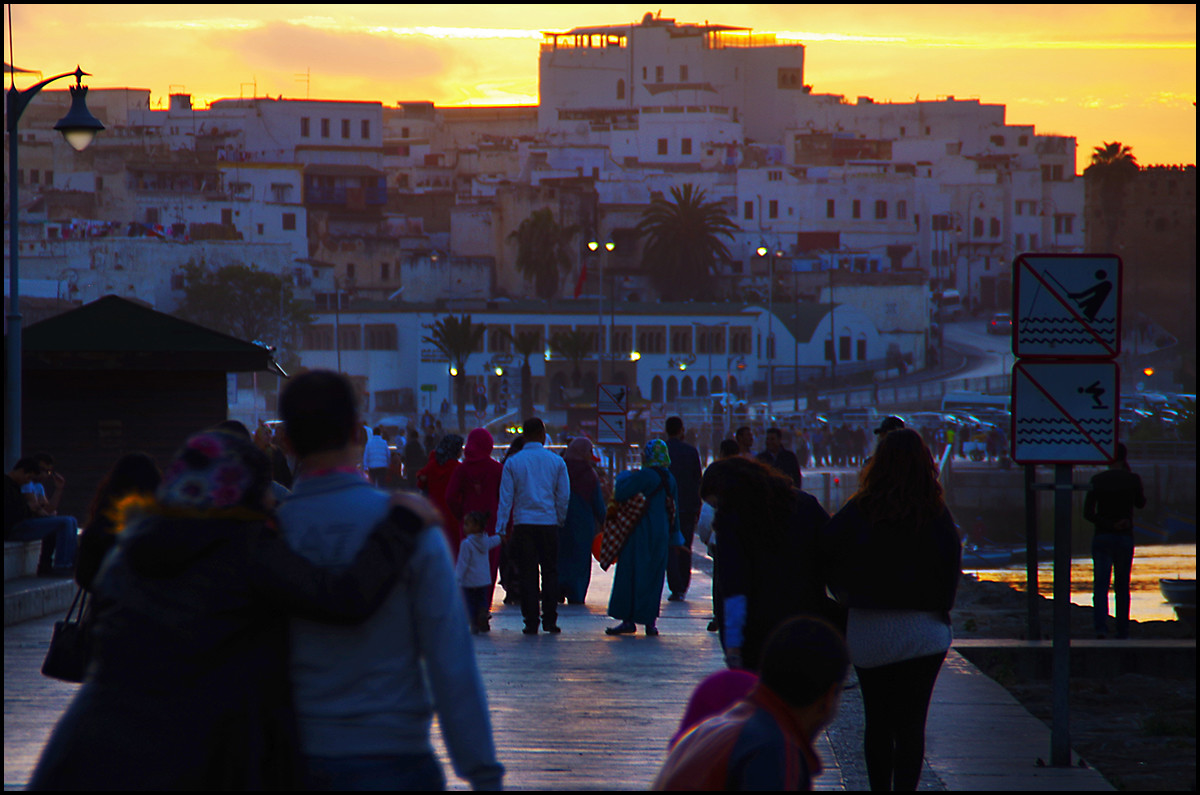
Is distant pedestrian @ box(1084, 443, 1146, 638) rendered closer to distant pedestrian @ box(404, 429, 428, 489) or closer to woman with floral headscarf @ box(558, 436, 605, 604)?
woman with floral headscarf @ box(558, 436, 605, 604)

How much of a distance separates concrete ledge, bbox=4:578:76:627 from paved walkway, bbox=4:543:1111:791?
0.11 metres

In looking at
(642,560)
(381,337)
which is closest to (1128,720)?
(642,560)

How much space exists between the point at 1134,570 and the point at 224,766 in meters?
30.6

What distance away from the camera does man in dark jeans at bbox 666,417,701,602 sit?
1289 centimetres

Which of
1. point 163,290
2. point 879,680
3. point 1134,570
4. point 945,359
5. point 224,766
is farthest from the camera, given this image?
point 945,359

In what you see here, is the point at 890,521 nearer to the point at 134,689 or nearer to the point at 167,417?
the point at 134,689

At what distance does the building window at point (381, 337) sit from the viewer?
84.6 metres

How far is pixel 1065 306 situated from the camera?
641 cm

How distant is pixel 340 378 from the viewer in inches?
119

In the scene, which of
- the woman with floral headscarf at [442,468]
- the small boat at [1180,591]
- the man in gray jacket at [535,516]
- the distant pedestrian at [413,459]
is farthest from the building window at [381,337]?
the man in gray jacket at [535,516]

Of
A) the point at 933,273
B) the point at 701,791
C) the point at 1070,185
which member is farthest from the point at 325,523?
the point at 1070,185

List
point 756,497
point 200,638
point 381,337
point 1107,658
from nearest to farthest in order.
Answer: point 200,638, point 756,497, point 1107,658, point 381,337

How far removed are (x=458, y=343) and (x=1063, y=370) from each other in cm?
7320

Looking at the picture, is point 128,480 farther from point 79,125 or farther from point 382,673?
point 79,125
